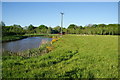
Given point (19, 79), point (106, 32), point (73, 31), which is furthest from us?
point (73, 31)

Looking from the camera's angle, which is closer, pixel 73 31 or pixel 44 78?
pixel 44 78

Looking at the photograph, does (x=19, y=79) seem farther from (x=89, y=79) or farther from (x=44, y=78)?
(x=89, y=79)

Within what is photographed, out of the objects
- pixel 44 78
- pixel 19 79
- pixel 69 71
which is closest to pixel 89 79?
pixel 69 71

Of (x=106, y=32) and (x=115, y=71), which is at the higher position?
(x=106, y=32)

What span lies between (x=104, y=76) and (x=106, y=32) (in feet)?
249

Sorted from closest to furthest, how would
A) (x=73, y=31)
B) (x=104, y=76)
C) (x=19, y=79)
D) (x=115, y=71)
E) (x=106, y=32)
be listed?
1. (x=19, y=79)
2. (x=104, y=76)
3. (x=115, y=71)
4. (x=106, y=32)
5. (x=73, y=31)

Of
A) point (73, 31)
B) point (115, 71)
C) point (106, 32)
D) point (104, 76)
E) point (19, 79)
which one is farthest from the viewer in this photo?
point (73, 31)

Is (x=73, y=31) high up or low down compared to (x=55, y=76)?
up

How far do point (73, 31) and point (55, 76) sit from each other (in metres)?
86.0

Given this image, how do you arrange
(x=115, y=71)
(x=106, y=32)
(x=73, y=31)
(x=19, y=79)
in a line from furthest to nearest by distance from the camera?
(x=73, y=31), (x=106, y=32), (x=115, y=71), (x=19, y=79)

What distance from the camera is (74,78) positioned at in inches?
208

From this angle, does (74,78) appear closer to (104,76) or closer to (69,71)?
(69,71)

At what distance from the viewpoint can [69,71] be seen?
6105 mm

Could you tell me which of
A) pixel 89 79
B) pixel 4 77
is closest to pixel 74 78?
pixel 89 79
